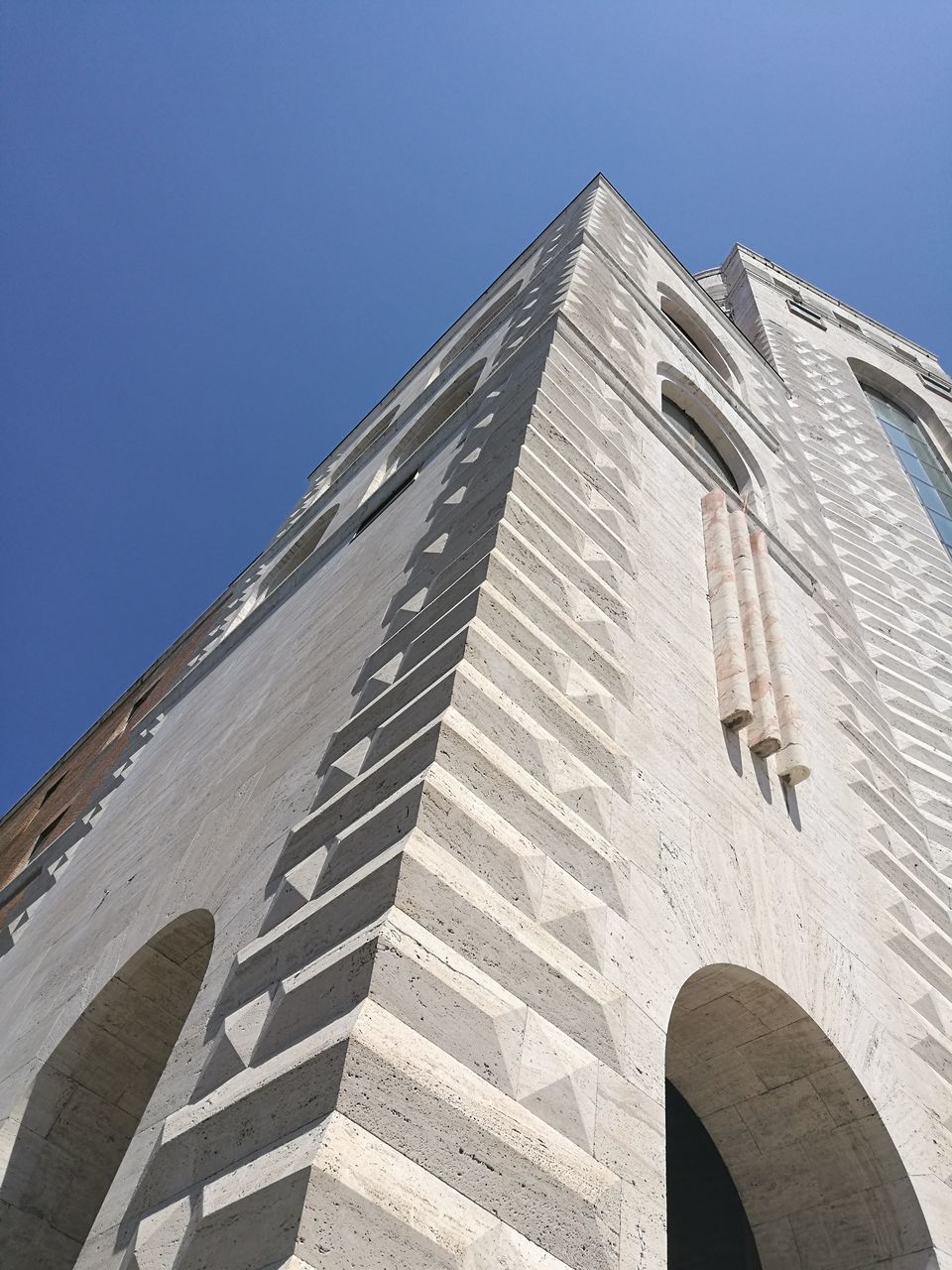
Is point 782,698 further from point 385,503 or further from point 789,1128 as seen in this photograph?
point 385,503

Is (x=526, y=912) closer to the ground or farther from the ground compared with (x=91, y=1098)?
closer to the ground

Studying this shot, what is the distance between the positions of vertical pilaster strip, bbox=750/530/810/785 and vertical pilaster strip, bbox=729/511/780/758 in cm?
6

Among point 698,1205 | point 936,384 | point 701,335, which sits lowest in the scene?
point 698,1205

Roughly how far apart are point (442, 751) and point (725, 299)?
2105cm

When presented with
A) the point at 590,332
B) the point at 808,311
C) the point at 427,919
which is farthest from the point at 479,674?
the point at 808,311

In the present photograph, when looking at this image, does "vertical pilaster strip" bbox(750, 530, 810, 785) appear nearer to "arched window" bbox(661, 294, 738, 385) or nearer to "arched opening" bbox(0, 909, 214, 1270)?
"arched opening" bbox(0, 909, 214, 1270)

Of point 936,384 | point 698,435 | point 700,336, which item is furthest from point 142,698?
point 936,384

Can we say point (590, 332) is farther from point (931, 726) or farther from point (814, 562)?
point (931, 726)

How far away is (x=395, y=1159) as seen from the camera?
2.27 meters

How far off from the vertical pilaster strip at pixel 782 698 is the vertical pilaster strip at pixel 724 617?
21 centimetres

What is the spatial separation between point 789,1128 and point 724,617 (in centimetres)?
264

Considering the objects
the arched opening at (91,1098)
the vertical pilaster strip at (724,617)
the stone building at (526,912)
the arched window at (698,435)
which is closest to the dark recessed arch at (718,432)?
the arched window at (698,435)

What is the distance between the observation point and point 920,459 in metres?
16.4

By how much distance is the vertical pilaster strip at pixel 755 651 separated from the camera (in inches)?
203
